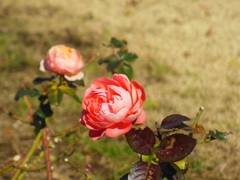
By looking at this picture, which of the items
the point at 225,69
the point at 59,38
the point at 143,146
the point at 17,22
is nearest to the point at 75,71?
the point at 143,146

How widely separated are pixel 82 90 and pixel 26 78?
493 millimetres

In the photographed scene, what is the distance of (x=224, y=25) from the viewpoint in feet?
17.0

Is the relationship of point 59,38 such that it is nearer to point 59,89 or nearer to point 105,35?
point 105,35

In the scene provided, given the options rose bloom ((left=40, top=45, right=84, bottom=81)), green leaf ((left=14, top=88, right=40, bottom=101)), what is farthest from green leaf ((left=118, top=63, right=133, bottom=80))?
green leaf ((left=14, top=88, right=40, bottom=101))

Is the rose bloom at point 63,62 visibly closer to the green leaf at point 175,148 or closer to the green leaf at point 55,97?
Result: the green leaf at point 55,97

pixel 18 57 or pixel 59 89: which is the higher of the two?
pixel 59 89

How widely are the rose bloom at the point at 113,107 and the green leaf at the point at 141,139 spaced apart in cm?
2

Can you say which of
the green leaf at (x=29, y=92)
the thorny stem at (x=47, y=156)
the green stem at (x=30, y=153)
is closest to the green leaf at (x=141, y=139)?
the thorny stem at (x=47, y=156)

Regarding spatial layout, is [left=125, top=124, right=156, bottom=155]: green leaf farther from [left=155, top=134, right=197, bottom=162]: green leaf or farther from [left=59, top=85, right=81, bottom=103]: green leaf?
[left=59, top=85, right=81, bottom=103]: green leaf

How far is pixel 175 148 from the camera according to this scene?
4.89 ft

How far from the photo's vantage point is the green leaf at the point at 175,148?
1481 millimetres

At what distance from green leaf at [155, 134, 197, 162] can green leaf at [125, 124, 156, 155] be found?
26mm

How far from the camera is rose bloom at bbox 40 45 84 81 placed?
2279 mm

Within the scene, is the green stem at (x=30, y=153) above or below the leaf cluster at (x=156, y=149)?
below
